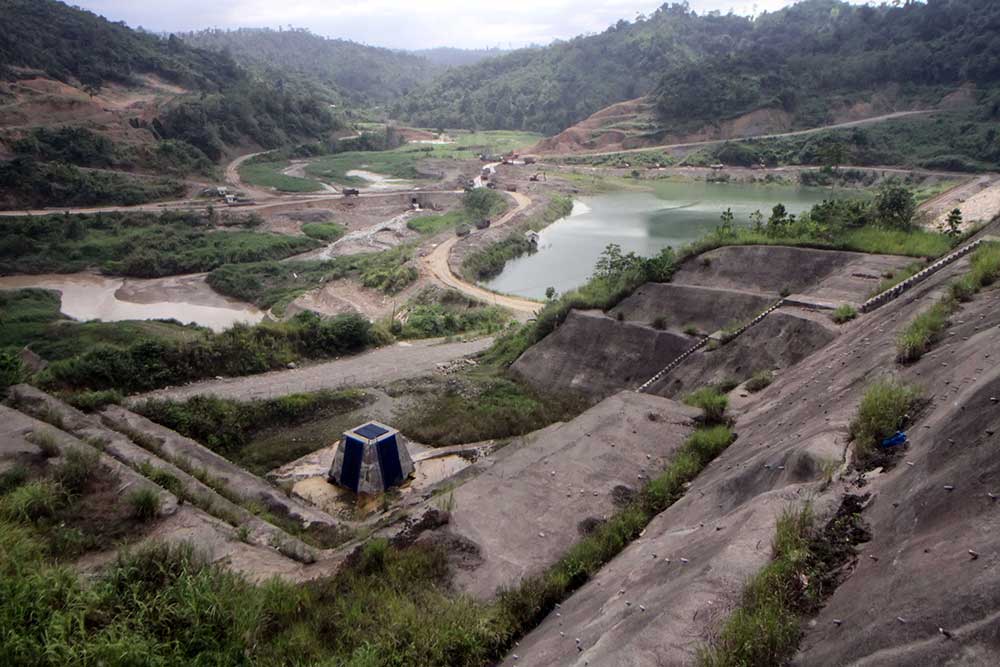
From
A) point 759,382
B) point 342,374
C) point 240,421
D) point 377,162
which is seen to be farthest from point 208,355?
point 377,162

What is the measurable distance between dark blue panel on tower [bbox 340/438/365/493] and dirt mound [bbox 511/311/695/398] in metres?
7.33

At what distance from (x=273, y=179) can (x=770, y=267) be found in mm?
61558

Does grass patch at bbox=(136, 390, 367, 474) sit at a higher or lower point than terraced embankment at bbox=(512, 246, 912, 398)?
lower

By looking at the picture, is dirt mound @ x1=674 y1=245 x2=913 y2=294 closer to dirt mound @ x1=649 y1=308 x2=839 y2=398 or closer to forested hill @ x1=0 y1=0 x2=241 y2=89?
dirt mound @ x1=649 y1=308 x2=839 y2=398

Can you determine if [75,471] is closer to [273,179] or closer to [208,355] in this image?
[208,355]

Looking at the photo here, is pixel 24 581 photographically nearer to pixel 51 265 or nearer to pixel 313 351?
pixel 313 351

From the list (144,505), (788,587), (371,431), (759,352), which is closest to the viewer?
(788,587)

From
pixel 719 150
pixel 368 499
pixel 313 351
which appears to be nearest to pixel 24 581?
pixel 368 499

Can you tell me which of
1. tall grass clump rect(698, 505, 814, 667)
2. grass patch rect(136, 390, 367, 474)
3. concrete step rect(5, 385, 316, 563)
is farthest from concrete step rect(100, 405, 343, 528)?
tall grass clump rect(698, 505, 814, 667)

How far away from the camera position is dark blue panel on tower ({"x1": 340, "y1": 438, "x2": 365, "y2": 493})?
1377 centimetres

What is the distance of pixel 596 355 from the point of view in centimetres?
1992

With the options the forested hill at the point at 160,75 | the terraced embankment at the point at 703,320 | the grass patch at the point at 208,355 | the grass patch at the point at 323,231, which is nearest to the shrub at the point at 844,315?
the terraced embankment at the point at 703,320

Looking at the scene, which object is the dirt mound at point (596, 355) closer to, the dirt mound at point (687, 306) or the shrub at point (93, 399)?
the dirt mound at point (687, 306)

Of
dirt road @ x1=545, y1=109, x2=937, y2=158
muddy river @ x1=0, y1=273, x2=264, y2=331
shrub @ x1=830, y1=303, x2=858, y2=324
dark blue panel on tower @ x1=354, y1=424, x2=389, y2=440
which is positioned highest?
dirt road @ x1=545, y1=109, x2=937, y2=158
